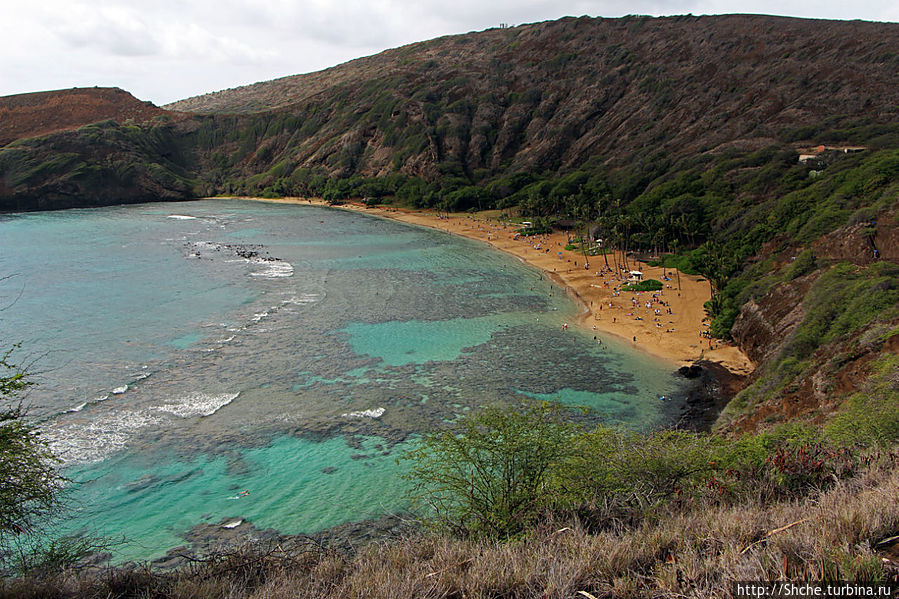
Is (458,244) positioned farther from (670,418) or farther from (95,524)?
(95,524)

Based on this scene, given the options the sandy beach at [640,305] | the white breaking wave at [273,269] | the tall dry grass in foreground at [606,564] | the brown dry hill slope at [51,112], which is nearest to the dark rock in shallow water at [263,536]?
the tall dry grass in foreground at [606,564]

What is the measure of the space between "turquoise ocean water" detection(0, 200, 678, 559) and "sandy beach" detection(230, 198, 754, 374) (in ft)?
10.5

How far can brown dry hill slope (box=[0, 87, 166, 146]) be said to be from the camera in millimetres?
168637

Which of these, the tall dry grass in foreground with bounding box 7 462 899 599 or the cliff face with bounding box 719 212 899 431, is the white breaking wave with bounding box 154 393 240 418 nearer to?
the tall dry grass in foreground with bounding box 7 462 899 599

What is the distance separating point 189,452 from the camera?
102ft

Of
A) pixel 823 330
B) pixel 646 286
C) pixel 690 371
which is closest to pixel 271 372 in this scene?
pixel 690 371

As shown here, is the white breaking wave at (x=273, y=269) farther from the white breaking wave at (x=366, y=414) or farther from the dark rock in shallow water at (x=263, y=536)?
the dark rock in shallow water at (x=263, y=536)

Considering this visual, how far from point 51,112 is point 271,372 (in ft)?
627

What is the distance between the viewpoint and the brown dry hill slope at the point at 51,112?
169m

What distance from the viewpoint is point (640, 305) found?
59.9 meters

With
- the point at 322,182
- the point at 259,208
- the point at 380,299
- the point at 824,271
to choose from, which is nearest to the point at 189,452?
the point at 380,299

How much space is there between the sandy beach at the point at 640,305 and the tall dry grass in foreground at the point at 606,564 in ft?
114

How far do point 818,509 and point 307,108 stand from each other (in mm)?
204586

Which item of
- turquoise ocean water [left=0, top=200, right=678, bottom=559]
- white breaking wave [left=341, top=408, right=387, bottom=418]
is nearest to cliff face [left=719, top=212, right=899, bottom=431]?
turquoise ocean water [left=0, top=200, right=678, bottom=559]
